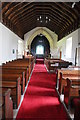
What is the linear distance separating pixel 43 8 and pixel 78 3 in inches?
137

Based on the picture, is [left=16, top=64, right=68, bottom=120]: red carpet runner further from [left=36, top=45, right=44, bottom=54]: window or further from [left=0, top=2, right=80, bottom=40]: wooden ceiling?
[left=36, top=45, right=44, bottom=54]: window

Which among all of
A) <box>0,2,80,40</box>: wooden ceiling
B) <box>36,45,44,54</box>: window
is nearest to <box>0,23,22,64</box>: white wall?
<box>0,2,80,40</box>: wooden ceiling

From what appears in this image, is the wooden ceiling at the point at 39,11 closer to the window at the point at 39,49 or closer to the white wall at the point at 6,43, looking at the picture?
the white wall at the point at 6,43

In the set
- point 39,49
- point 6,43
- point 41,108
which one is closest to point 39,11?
point 6,43

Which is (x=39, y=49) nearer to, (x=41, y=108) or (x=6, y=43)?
(x=6, y=43)

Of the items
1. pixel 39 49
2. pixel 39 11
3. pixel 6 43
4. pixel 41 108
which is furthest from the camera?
pixel 39 49

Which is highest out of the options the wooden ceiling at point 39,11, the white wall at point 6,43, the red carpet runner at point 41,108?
the wooden ceiling at point 39,11

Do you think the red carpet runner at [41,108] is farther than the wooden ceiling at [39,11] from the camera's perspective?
No

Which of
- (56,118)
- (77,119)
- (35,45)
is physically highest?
(35,45)

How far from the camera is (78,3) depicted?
5.62 metres

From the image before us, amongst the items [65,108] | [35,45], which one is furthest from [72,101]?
[35,45]

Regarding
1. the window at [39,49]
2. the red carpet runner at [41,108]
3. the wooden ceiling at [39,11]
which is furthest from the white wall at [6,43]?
the window at [39,49]

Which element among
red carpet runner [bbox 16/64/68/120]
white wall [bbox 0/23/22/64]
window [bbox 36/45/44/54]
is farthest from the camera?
window [bbox 36/45/44/54]

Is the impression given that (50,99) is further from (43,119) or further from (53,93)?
(43,119)
